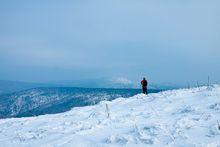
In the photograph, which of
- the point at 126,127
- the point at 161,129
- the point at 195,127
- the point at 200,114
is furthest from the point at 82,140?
the point at 200,114

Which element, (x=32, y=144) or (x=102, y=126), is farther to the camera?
(x=102, y=126)

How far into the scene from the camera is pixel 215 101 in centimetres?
1905

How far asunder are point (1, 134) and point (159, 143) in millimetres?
9857

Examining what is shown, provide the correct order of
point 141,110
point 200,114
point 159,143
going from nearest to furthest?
1. point 159,143
2. point 200,114
3. point 141,110

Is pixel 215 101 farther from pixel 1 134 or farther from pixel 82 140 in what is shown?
pixel 1 134

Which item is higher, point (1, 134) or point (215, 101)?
point (215, 101)

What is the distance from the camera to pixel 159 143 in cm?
1315

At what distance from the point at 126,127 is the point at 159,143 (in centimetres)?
289

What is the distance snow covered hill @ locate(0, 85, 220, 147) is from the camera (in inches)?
532

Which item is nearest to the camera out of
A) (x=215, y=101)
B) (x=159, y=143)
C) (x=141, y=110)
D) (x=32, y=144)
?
(x=159, y=143)

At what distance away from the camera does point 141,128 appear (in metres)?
15.0

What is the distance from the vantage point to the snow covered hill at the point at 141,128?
13516mm

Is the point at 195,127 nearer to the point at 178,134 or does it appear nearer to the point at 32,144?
the point at 178,134

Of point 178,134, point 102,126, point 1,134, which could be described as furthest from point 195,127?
point 1,134
